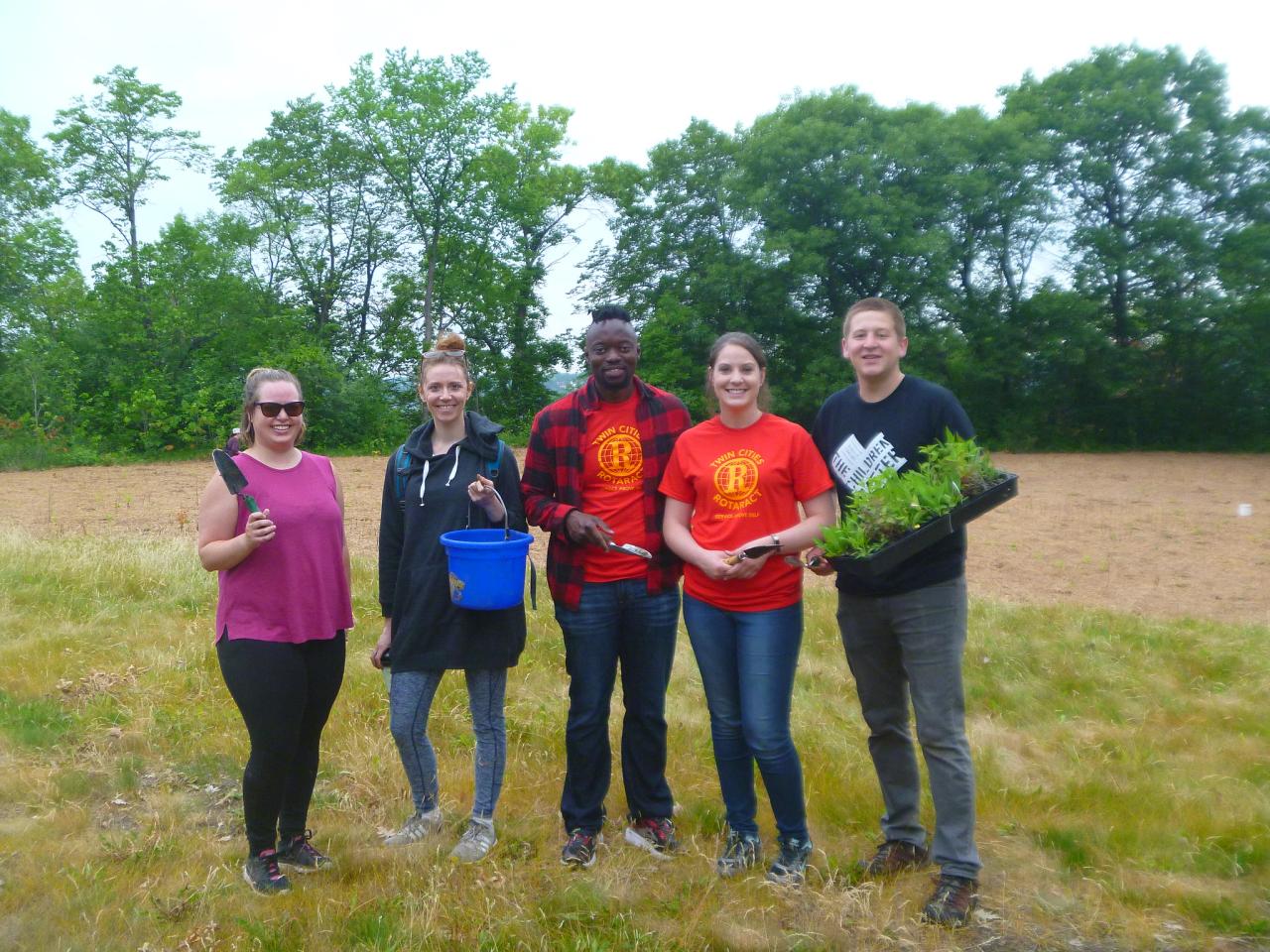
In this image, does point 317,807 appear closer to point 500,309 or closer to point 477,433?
point 477,433

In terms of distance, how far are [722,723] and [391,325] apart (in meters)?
29.4

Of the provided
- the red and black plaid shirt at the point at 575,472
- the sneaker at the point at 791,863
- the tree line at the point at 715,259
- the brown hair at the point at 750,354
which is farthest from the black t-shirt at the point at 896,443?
the tree line at the point at 715,259

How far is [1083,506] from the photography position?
617 inches

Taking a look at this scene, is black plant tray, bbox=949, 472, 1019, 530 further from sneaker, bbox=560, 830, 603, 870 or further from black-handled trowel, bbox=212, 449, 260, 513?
black-handled trowel, bbox=212, 449, 260, 513

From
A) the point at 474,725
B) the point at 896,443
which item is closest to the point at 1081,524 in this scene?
the point at 896,443

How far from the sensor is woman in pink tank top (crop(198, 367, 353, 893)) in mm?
3107

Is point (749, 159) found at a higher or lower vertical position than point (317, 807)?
higher

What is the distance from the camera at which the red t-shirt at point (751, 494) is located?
3.27m

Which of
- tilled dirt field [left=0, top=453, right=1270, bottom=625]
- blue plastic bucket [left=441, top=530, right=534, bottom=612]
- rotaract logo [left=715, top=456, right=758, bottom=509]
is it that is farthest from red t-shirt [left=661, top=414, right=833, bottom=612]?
tilled dirt field [left=0, top=453, right=1270, bottom=625]

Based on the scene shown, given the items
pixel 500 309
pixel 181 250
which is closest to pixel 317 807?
pixel 181 250

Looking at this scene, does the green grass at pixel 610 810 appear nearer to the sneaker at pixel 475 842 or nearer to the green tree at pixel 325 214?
the sneaker at pixel 475 842

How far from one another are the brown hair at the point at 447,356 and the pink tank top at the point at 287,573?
23.2 inches

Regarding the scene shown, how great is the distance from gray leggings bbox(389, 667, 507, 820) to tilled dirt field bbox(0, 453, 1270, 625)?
19.8 ft

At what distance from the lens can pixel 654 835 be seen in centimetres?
369
